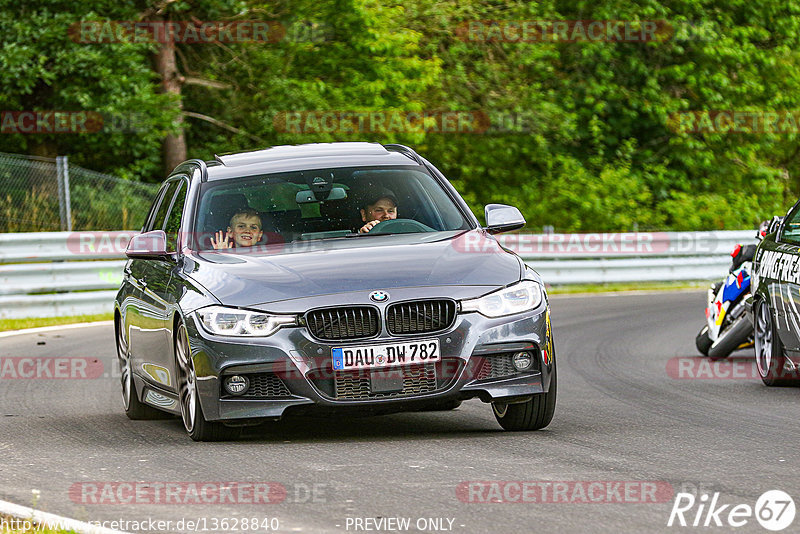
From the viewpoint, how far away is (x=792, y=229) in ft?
35.0

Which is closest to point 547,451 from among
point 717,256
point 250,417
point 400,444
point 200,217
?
point 400,444

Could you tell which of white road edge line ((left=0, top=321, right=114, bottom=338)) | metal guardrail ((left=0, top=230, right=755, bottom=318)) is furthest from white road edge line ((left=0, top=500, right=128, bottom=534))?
white road edge line ((left=0, top=321, right=114, bottom=338))

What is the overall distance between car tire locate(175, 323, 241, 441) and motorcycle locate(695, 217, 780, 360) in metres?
5.40

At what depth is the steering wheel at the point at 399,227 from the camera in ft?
29.7

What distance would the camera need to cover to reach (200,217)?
9.20 metres

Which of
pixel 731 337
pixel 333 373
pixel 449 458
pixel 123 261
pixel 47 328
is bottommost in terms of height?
pixel 47 328

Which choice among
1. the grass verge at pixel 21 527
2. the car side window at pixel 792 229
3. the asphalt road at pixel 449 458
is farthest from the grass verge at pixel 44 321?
the grass verge at pixel 21 527

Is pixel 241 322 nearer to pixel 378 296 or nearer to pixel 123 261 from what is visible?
pixel 378 296

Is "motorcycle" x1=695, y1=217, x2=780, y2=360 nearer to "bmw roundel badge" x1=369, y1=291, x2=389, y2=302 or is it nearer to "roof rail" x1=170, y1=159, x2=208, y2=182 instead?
"roof rail" x1=170, y1=159, x2=208, y2=182

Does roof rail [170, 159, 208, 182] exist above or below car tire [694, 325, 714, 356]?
above

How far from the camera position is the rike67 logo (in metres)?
5.64

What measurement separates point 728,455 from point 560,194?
25.9 meters

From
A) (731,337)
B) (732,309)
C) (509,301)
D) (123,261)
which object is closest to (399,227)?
(509,301)

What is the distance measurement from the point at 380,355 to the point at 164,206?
3.09 meters
